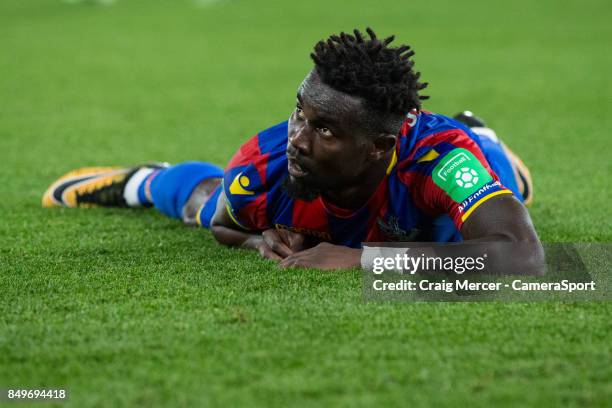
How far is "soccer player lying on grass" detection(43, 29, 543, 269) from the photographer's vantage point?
4211 mm

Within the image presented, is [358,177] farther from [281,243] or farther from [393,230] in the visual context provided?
[281,243]

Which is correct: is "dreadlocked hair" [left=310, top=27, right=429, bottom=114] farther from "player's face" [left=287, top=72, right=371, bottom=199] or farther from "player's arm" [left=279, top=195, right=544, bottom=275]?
"player's arm" [left=279, top=195, right=544, bottom=275]

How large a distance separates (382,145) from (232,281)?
2.66 ft

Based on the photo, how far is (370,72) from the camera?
419 cm

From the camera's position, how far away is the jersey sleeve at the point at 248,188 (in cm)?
480

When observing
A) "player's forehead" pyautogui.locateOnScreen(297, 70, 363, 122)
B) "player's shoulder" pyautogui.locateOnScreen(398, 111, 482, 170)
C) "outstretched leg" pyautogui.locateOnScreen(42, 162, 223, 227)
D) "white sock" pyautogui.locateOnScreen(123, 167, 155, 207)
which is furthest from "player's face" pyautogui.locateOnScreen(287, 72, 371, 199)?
"white sock" pyautogui.locateOnScreen(123, 167, 155, 207)

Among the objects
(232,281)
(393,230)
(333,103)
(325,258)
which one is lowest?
(232,281)

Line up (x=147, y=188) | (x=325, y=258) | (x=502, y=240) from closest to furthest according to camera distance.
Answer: (x=502, y=240) → (x=325, y=258) → (x=147, y=188)

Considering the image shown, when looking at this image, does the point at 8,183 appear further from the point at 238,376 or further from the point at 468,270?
the point at 238,376

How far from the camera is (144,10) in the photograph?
63.4 ft

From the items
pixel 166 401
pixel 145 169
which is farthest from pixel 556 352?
pixel 145 169

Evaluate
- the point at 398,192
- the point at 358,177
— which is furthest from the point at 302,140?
the point at 398,192

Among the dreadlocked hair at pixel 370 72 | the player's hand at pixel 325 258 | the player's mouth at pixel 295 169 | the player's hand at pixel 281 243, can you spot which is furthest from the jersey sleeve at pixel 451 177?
the player's hand at pixel 281 243

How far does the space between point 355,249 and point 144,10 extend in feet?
50.9
